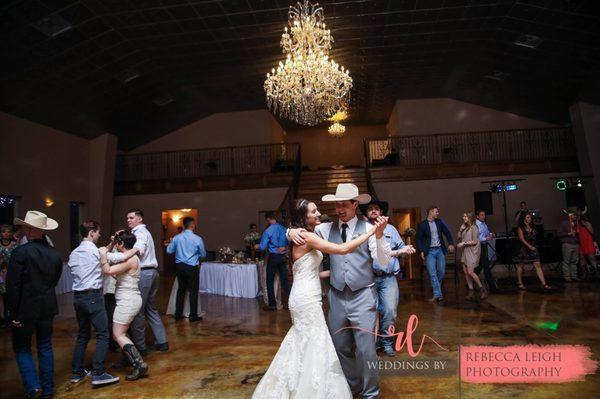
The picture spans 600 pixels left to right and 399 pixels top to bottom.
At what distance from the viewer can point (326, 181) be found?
14.5m

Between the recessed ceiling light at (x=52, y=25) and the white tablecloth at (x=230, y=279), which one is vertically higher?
the recessed ceiling light at (x=52, y=25)

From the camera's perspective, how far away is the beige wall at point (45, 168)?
1064cm

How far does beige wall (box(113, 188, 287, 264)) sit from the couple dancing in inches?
438

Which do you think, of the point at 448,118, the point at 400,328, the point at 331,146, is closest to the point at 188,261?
the point at 400,328

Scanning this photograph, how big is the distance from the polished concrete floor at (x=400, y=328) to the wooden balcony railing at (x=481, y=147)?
6.70 meters

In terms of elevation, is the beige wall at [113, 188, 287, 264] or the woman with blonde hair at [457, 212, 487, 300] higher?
the beige wall at [113, 188, 287, 264]

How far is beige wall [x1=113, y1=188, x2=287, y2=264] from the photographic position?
561 inches

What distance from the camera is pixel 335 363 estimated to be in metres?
2.76

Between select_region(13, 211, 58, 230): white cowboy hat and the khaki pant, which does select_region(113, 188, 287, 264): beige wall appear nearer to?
the khaki pant

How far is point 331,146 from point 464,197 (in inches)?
350

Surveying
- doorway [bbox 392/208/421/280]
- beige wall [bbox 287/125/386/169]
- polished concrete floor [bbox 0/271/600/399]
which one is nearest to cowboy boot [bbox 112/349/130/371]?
polished concrete floor [bbox 0/271/600/399]

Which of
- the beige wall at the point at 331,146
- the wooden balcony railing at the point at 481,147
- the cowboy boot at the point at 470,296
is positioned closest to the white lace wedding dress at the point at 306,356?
the cowboy boot at the point at 470,296

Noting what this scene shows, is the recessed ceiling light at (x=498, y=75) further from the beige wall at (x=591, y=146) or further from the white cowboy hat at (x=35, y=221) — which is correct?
the white cowboy hat at (x=35, y=221)

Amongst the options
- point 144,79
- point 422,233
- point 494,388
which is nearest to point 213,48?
point 144,79
